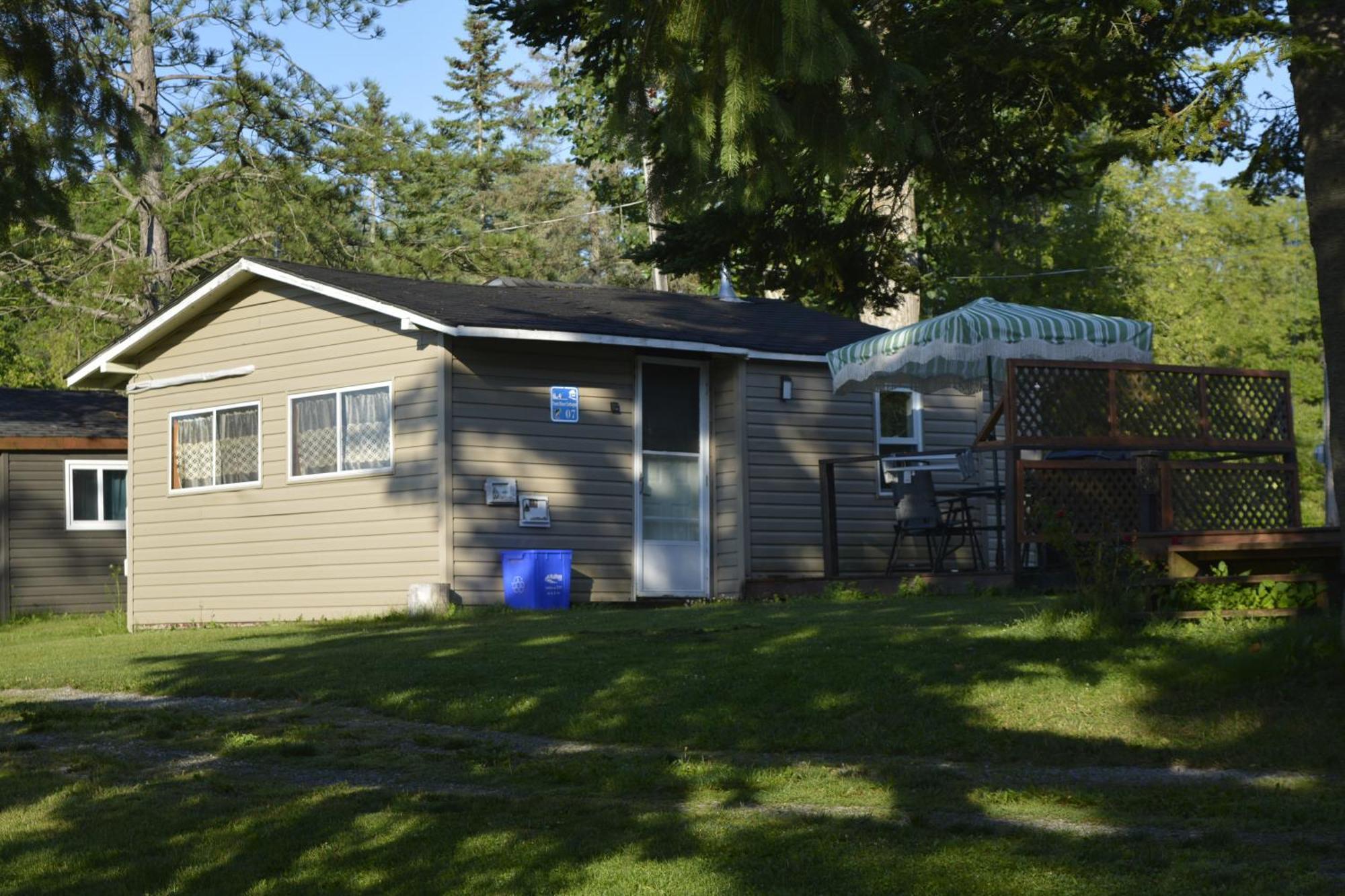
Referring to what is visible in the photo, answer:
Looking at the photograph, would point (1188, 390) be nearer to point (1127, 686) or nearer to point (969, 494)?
point (969, 494)

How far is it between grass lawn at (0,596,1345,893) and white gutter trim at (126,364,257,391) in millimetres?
7043

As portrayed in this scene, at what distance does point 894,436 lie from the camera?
19.8 m

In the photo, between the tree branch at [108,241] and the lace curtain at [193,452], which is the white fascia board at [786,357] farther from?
the tree branch at [108,241]

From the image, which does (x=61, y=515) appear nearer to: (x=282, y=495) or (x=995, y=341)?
(x=282, y=495)

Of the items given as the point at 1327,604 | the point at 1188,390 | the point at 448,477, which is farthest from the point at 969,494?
the point at 1327,604

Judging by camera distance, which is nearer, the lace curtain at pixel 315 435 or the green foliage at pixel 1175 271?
the lace curtain at pixel 315 435

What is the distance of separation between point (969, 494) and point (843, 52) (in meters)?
9.31

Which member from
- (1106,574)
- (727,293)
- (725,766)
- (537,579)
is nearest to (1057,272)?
(727,293)

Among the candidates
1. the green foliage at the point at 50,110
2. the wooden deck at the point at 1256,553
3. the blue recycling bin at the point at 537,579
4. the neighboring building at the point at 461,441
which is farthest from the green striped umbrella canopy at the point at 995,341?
the green foliage at the point at 50,110

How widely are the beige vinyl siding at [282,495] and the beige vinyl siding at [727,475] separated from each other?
3.42 metres

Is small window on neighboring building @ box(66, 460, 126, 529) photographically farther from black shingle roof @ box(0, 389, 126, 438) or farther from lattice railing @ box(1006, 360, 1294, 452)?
lattice railing @ box(1006, 360, 1294, 452)

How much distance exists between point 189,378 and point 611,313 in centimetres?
499

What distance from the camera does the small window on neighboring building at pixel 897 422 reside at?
64.2 ft

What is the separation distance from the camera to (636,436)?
18.1 metres
